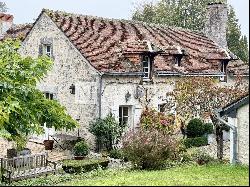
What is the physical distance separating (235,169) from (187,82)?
24.2 ft

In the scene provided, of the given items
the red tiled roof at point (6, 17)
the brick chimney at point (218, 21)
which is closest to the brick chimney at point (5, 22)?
the red tiled roof at point (6, 17)

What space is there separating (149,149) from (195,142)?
911 cm

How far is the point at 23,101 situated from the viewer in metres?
16.6

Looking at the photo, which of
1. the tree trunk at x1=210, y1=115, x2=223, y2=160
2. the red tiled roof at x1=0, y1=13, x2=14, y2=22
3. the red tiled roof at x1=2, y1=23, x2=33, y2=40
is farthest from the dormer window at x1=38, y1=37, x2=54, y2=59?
the red tiled roof at x1=0, y1=13, x2=14, y2=22

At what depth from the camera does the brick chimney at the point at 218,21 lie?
34.4 metres

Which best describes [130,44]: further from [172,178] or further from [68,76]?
[172,178]

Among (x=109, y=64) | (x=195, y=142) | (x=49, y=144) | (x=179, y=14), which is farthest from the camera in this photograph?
(x=179, y=14)

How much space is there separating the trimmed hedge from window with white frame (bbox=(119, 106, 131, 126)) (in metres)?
5.27

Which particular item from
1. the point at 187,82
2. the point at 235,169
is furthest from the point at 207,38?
the point at 235,169

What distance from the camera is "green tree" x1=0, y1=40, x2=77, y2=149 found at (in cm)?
1593

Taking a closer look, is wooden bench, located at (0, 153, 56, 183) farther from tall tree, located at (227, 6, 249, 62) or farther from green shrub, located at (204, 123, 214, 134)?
tall tree, located at (227, 6, 249, 62)

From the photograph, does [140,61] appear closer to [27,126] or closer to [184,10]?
[27,126]

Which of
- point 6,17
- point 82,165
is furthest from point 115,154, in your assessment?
point 6,17

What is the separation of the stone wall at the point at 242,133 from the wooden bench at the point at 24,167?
693 cm
